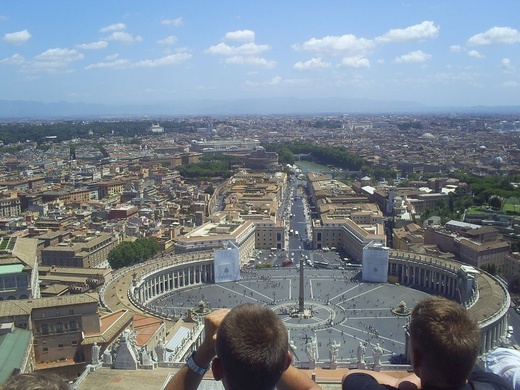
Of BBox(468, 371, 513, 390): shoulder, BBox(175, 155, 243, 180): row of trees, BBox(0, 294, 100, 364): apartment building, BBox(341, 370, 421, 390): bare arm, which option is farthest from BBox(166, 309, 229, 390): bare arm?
BBox(175, 155, 243, 180): row of trees

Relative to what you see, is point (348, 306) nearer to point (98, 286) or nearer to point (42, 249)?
point (98, 286)

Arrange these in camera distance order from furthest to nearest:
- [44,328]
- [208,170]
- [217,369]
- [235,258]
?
[208,170] < [235,258] < [44,328] < [217,369]

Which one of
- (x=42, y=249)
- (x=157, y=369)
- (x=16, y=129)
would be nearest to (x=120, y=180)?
(x=42, y=249)

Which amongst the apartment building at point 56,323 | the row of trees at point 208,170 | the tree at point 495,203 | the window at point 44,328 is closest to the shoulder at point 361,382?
the apartment building at point 56,323

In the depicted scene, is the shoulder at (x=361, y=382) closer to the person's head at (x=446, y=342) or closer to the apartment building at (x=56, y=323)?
the person's head at (x=446, y=342)

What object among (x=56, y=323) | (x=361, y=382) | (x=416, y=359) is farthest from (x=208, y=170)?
(x=361, y=382)

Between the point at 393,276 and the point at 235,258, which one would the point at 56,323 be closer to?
the point at 235,258

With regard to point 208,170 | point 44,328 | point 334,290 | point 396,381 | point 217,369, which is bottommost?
point 334,290
